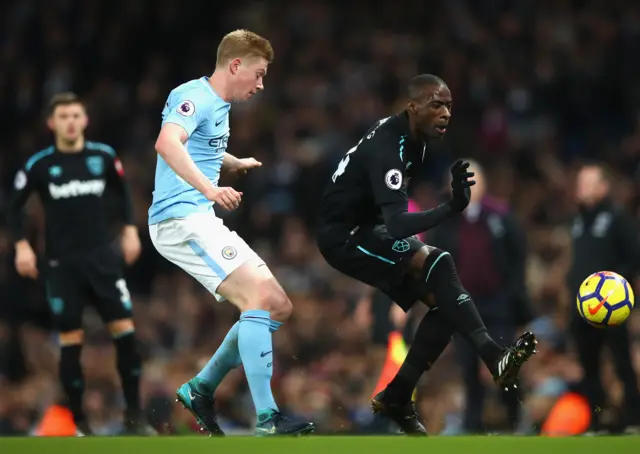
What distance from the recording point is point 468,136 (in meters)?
14.1

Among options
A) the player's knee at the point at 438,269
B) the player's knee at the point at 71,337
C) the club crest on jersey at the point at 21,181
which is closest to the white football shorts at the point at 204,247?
the player's knee at the point at 438,269

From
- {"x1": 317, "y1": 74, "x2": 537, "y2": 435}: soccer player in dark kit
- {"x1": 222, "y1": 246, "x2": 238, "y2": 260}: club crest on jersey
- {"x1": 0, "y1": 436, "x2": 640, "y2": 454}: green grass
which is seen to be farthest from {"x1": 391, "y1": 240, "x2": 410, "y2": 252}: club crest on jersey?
{"x1": 0, "y1": 436, "x2": 640, "y2": 454}: green grass

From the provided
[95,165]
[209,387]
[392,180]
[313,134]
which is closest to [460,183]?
[392,180]

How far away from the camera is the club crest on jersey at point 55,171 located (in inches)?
343

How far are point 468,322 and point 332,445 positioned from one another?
5.08ft

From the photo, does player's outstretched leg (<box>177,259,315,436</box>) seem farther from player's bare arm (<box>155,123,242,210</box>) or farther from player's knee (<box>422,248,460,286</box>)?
player's knee (<box>422,248,460,286</box>)

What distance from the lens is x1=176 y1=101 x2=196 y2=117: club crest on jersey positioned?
254 inches

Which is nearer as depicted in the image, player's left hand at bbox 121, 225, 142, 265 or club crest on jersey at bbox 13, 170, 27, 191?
player's left hand at bbox 121, 225, 142, 265

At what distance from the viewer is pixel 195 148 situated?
671 cm

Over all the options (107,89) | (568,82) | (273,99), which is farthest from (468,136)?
(107,89)

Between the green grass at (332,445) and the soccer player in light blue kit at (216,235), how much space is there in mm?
860

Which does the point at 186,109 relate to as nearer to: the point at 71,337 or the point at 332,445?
the point at 332,445

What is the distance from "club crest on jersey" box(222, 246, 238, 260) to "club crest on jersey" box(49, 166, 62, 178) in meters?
2.59

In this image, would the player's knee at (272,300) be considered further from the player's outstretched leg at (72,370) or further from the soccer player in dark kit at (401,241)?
the player's outstretched leg at (72,370)
